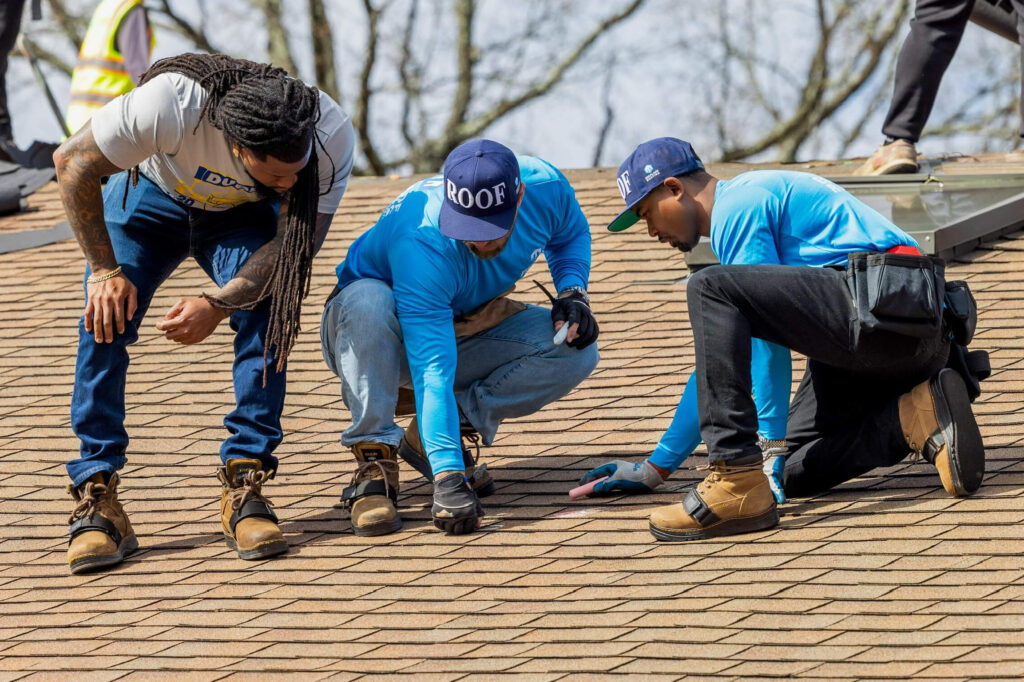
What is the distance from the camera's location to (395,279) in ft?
12.1

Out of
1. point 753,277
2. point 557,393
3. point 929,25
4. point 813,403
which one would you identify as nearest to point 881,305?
point 753,277

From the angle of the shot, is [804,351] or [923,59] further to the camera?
[923,59]

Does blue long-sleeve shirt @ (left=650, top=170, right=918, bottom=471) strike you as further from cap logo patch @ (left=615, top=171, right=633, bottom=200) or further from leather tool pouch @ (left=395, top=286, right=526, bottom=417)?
leather tool pouch @ (left=395, top=286, right=526, bottom=417)

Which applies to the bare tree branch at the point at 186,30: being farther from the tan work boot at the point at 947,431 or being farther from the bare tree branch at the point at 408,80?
the tan work boot at the point at 947,431

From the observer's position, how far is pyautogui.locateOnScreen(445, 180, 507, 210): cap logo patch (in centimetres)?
354

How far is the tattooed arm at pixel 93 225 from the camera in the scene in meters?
3.38

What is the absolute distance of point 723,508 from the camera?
3371 millimetres

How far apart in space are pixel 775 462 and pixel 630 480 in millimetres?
434

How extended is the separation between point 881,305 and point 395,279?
4.39ft

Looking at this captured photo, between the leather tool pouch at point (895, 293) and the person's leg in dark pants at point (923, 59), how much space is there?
110 inches

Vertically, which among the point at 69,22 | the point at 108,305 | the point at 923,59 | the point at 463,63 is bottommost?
the point at 108,305

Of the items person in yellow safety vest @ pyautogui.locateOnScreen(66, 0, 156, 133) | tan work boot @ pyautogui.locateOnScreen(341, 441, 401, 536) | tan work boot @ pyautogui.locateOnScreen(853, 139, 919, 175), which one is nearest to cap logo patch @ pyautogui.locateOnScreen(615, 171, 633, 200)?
tan work boot @ pyautogui.locateOnScreen(341, 441, 401, 536)

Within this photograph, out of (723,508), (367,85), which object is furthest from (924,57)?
(367,85)

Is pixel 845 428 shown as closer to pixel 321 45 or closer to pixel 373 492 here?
pixel 373 492
